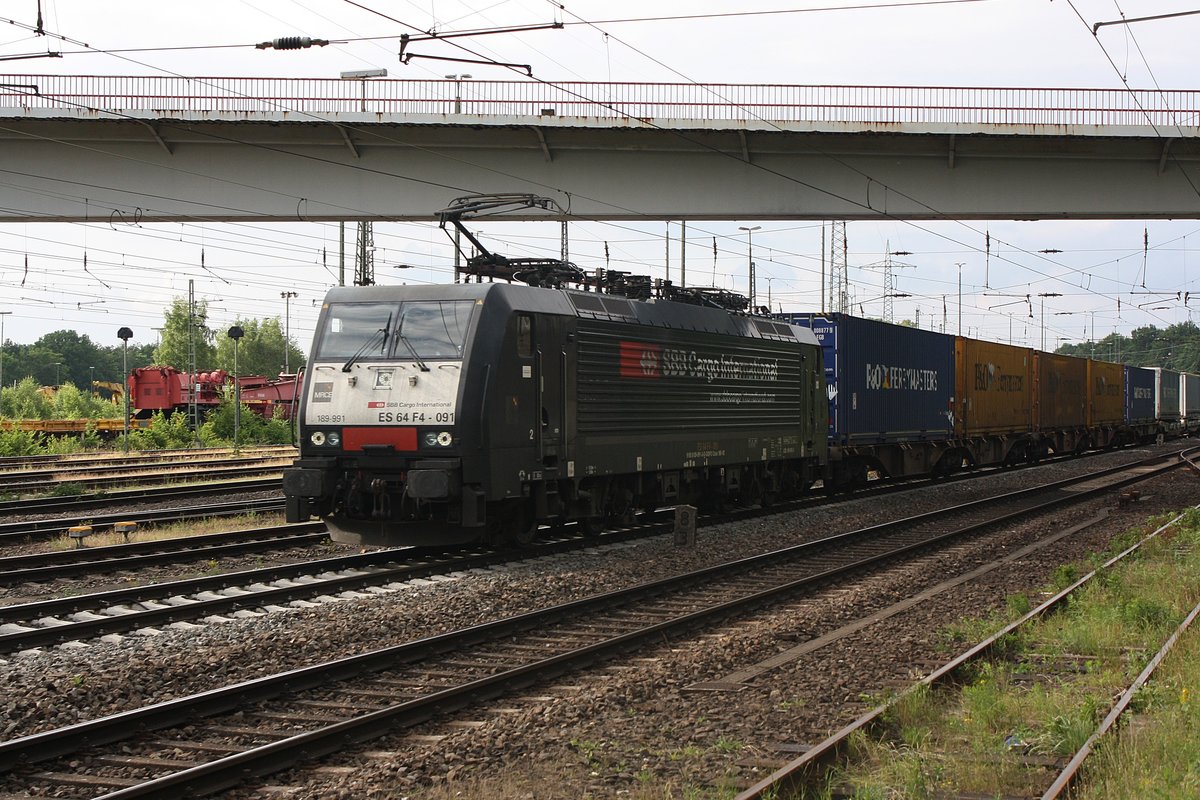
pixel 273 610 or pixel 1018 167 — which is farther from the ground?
pixel 1018 167

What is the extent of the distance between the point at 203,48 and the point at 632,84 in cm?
757

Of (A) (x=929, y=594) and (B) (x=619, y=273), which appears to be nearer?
(A) (x=929, y=594)

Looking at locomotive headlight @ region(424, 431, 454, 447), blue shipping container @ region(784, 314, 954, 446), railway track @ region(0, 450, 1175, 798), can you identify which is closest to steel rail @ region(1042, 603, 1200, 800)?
railway track @ region(0, 450, 1175, 798)

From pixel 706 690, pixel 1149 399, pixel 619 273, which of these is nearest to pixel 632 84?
pixel 619 273

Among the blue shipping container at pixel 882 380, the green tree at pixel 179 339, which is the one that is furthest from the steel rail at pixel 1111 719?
the green tree at pixel 179 339

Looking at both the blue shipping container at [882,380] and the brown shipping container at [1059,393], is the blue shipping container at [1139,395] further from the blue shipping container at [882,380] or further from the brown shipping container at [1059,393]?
the blue shipping container at [882,380]

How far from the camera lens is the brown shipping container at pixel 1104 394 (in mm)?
40719

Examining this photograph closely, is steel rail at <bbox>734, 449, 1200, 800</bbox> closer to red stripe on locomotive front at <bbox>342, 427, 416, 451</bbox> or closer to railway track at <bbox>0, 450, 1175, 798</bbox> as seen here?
railway track at <bbox>0, 450, 1175, 798</bbox>

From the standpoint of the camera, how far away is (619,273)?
55.0 ft

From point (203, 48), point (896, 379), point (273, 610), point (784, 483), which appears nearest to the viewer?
point (273, 610)

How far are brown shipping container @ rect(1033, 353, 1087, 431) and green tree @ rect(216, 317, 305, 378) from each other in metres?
75.5

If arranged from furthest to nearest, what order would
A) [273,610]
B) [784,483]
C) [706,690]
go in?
1. [784,483]
2. [273,610]
3. [706,690]

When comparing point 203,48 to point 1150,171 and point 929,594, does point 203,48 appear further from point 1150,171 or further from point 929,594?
point 1150,171

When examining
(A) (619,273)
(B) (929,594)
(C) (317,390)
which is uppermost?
(A) (619,273)
